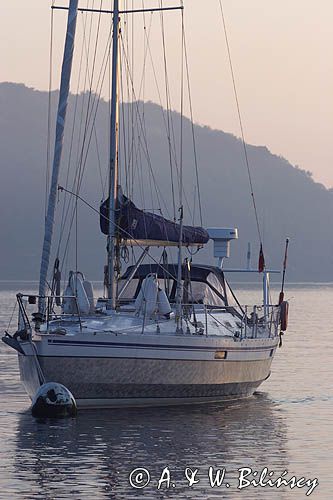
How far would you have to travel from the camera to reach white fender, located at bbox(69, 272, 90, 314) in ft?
110

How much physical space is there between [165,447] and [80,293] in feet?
22.5

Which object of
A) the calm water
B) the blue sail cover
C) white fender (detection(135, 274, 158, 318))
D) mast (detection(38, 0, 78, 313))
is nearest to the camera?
the calm water

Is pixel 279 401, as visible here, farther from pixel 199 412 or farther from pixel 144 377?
pixel 144 377

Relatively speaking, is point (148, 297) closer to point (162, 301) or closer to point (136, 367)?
point (162, 301)

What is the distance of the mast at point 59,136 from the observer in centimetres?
3309

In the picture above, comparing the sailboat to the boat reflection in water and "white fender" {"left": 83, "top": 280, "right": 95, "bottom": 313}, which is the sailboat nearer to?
"white fender" {"left": 83, "top": 280, "right": 95, "bottom": 313}

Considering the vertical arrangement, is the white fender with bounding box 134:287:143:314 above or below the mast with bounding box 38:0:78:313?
below

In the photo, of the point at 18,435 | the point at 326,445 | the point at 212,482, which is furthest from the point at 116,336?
the point at 212,482

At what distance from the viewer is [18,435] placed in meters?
29.5

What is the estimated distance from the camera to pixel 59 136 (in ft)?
114

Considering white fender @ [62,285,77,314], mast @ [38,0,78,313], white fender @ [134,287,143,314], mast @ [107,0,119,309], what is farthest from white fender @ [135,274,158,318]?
mast @ [38,0,78,313]

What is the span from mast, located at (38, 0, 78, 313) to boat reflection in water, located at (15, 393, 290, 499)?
11.1ft

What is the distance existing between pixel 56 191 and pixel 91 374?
207 inches

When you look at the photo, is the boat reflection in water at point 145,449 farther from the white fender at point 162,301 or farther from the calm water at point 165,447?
the white fender at point 162,301
